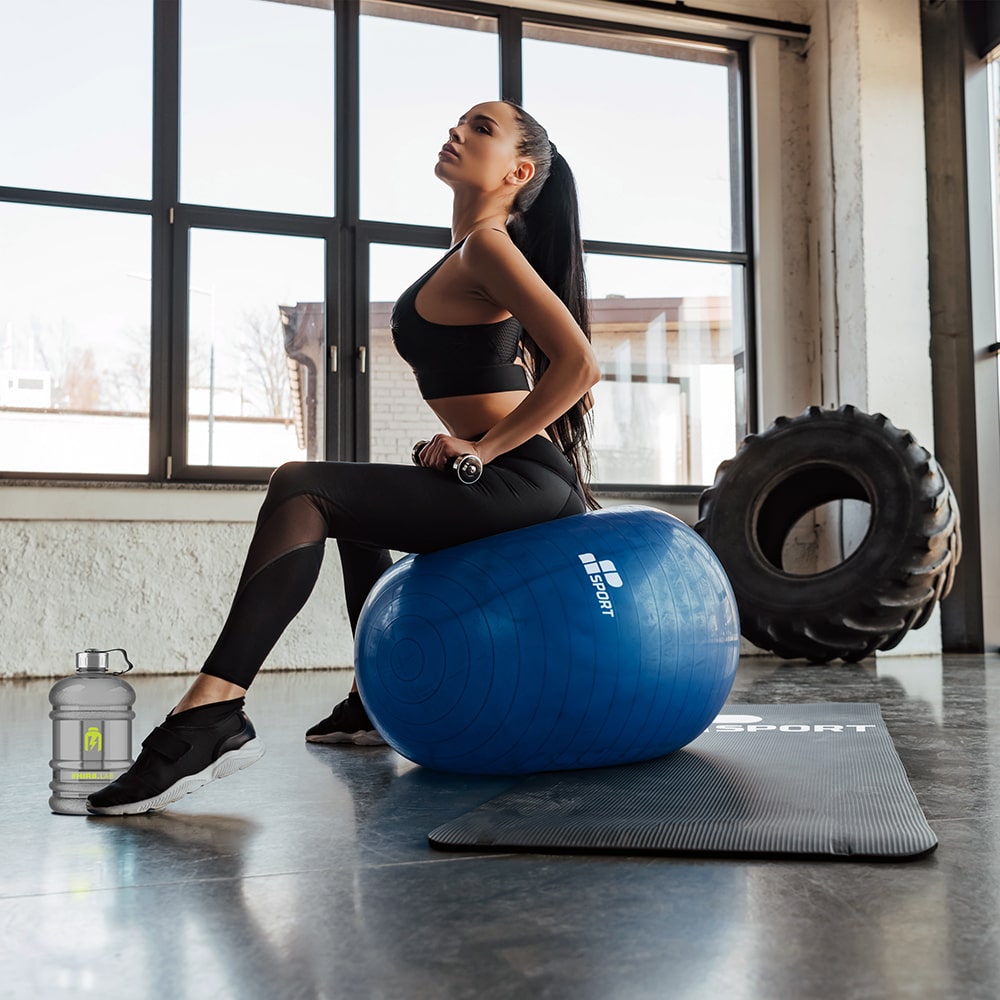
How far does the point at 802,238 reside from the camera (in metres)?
5.79

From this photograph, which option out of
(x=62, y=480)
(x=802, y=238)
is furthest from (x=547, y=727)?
(x=802, y=238)

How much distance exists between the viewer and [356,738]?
260 centimetres

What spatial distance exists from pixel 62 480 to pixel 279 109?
6.44ft

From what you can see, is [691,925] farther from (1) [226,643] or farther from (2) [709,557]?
(2) [709,557]

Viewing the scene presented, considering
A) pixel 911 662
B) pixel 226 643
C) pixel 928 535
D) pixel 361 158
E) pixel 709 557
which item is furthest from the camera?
pixel 361 158

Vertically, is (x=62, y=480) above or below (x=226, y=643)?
above

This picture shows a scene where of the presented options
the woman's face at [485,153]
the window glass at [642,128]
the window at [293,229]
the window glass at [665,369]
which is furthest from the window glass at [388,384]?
the woman's face at [485,153]

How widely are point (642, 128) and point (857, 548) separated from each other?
249 cm

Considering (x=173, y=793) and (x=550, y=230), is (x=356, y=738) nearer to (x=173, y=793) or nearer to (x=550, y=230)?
(x=173, y=793)

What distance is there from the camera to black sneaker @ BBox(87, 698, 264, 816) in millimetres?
1802

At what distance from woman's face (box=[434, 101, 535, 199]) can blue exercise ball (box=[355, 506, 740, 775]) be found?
28.8 inches

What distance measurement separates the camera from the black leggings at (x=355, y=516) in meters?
1.88

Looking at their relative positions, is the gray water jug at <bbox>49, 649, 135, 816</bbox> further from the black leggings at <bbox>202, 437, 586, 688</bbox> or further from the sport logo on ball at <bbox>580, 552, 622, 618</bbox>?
the sport logo on ball at <bbox>580, 552, 622, 618</bbox>

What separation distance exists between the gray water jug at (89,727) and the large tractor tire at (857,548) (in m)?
3.16
